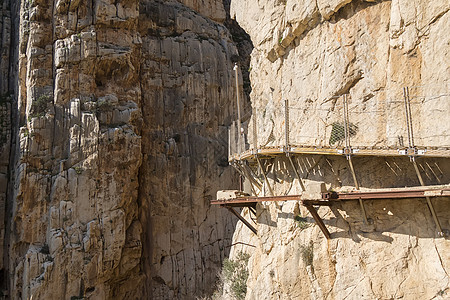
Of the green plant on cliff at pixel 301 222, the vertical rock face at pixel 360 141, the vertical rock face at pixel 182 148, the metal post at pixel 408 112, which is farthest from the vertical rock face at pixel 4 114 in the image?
the metal post at pixel 408 112

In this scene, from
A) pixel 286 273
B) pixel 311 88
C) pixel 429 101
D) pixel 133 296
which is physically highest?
pixel 311 88

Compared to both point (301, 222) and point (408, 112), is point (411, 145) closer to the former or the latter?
point (408, 112)

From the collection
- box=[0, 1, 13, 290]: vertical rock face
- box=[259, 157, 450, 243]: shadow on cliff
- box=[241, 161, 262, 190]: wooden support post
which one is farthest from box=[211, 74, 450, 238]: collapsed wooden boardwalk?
box=[0, 1, 13, 290]: vertical rock face

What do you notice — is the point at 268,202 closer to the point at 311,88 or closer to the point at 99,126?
the point at 311,88

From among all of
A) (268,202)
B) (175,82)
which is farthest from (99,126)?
(268,202)

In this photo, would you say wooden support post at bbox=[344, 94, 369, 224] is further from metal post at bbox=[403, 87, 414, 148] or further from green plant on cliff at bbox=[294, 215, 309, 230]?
green plant on cliff at bbox=[294, 215, 309, 230]

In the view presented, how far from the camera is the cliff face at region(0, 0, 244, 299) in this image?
28.6m

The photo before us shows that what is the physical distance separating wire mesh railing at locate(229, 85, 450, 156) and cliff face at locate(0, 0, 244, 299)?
1667 cm

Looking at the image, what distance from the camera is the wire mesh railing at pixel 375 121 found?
11.7 meters

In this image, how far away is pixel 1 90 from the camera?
34781mm

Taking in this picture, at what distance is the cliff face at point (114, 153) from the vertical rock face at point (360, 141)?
15202 millimetres

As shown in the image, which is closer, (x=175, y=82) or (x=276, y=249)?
(x=276, y=249)

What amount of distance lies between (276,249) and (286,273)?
1.16 metres

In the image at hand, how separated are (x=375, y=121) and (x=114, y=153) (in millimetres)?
20477
